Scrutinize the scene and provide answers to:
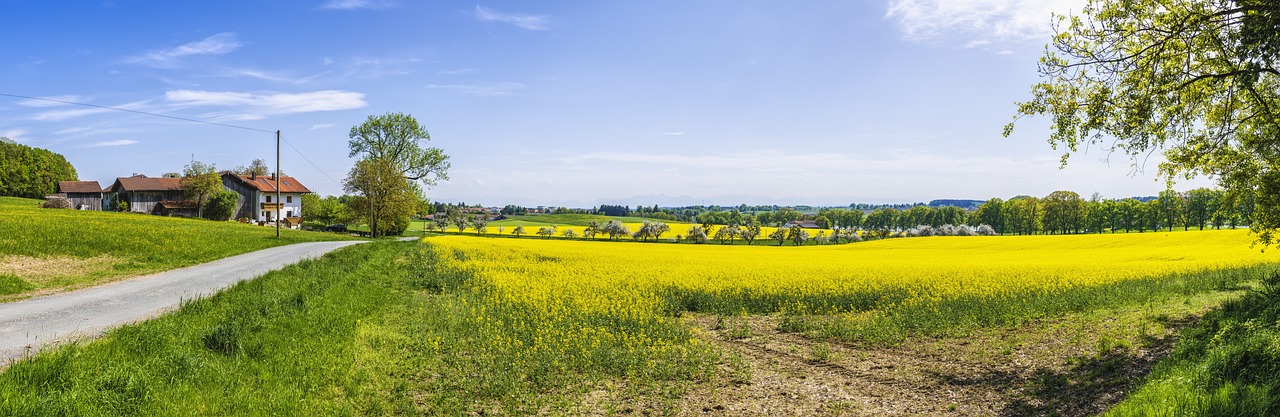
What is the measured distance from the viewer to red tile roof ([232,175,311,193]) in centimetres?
7138

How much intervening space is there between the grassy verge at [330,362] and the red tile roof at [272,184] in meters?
67.6

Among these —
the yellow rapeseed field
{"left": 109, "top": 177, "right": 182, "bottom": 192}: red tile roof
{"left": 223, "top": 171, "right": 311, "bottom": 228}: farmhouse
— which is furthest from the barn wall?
the yellow rapeseed field

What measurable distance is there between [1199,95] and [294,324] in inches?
697

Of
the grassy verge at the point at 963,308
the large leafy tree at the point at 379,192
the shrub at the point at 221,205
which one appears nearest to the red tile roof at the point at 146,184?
the shrub at the point at 221,205

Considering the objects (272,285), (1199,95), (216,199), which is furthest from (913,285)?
(216,199)

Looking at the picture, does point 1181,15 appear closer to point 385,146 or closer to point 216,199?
point 385,146

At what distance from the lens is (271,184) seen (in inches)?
3054

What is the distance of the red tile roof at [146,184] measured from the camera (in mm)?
69062

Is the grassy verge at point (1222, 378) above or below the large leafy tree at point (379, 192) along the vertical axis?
below

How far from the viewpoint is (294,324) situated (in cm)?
1084

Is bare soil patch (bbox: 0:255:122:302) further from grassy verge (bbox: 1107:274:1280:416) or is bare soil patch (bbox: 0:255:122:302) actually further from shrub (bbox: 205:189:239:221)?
shrub (bbox: 205:189:239:221)

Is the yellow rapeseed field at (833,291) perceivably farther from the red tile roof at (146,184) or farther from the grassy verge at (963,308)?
the red tile roof at (146,184)

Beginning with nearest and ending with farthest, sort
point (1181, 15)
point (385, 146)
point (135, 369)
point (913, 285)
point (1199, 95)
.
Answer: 1. point (135, 369)
2. point (1181, 15)
3. point (1199, 95)
4. point (913, 285)
5. point (385, 146)

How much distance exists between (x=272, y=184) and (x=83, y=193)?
23614 mm
